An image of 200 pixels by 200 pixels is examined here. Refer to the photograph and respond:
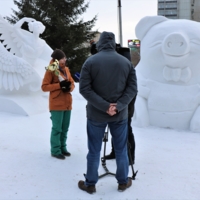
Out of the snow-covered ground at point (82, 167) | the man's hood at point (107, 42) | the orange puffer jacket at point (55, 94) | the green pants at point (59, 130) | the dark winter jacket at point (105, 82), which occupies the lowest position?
the snow-covered ground at point (82, 167)

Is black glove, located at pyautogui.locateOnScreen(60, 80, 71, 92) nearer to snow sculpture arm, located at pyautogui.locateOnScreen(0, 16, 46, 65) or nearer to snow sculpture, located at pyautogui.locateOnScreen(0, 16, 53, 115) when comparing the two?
snow sculpture, located at pyautogui.locateOnScreen(0, 16, 53, 115)

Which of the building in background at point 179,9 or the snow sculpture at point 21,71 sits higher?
the building in background at point 179,9

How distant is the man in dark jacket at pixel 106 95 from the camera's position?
215 centimetres

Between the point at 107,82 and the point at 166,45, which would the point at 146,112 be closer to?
the point at 166,45

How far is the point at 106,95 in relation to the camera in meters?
2.19

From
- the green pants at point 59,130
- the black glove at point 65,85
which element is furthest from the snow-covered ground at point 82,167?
the black glove at point 65,85

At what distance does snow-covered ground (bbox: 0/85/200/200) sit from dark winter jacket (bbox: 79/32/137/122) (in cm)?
70

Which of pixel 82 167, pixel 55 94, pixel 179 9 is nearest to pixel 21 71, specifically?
pixel 55 94

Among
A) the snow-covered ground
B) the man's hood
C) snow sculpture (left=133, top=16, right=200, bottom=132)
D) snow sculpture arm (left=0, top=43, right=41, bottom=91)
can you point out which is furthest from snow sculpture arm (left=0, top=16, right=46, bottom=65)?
the man's hood

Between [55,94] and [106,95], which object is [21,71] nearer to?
[55,94]

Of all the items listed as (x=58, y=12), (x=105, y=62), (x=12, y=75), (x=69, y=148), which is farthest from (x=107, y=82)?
(x=58, y=12)

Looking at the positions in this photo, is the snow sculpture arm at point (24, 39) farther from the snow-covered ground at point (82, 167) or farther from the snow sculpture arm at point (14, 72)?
the snow-covered ground at point (82, 167)

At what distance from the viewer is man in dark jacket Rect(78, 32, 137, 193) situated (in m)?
2.15

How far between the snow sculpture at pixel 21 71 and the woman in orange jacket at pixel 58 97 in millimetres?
2297
